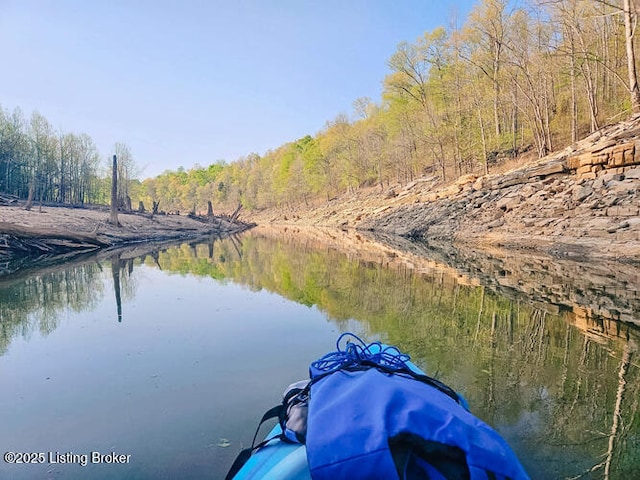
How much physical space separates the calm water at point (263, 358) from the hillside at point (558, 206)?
3.81m

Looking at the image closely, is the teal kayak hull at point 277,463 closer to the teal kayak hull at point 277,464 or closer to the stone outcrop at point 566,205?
the teal kayak hull at point 277,464

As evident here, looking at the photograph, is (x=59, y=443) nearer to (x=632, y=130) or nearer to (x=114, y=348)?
(x=114, y=348)

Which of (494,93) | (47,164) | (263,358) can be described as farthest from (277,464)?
(47,164)

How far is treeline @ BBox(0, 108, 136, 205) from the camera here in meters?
39.3

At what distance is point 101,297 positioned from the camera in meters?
6.86

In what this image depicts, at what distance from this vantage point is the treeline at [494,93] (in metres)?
18.8

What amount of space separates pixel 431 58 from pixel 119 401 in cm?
3008

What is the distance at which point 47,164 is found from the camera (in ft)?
143

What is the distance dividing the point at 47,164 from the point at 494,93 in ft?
151

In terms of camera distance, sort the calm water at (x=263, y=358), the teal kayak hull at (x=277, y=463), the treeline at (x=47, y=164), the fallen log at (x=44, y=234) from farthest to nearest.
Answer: the treeline at (x=47, y=164) < the fallen log at (x=44, y=234) < the calm water at (x=263, y=358) < the teal kayak hull at (x=277, y=463)

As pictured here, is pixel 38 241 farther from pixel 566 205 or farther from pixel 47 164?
pixel 47 164

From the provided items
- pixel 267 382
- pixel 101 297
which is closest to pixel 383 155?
pixel 101 297

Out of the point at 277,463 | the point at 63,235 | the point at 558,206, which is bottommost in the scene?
the point at 277,463

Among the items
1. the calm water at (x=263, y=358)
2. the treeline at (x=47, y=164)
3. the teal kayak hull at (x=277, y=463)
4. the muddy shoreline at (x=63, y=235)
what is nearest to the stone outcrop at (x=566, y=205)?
the calm water at (x=263, y=358)
